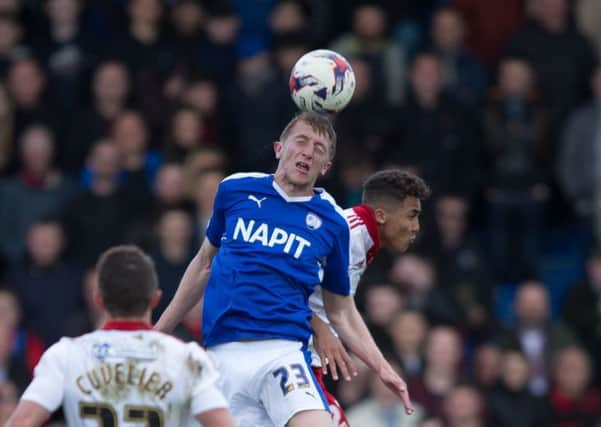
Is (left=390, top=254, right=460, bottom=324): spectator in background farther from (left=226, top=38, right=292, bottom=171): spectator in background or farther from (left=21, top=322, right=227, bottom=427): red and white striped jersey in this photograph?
(left=21, top=322, right=227, bottom=427): red and white striped jersey

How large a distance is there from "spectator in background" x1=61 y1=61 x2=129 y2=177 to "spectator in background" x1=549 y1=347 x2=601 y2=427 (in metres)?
4.59

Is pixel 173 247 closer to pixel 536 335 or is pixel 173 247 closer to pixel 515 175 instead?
pixel 536 335

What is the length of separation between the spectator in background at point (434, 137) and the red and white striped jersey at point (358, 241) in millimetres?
5755

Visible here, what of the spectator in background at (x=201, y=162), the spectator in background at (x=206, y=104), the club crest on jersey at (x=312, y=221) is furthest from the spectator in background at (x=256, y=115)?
the club crest on jersey at (x=312, y=221)

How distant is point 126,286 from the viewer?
6.92 meters

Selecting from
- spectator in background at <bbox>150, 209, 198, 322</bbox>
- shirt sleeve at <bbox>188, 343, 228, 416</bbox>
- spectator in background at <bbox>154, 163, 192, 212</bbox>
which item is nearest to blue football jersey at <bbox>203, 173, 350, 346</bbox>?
shirt sleeve at <bbox>188, 343, 228, 416</bbox>

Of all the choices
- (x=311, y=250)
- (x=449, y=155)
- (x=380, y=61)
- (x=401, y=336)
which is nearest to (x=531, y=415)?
(x=401, y=336)

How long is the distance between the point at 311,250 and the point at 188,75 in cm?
695

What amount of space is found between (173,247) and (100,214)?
3.04ft

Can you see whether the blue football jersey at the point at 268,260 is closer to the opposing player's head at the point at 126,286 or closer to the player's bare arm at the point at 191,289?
the player's bare arm at the point at 191,289

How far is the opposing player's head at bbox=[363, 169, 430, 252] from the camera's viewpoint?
9070 mm

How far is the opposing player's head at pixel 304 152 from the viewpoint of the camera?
859 centimetres

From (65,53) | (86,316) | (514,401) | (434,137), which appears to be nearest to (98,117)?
(65,53)

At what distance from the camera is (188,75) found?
1529 centimetres
